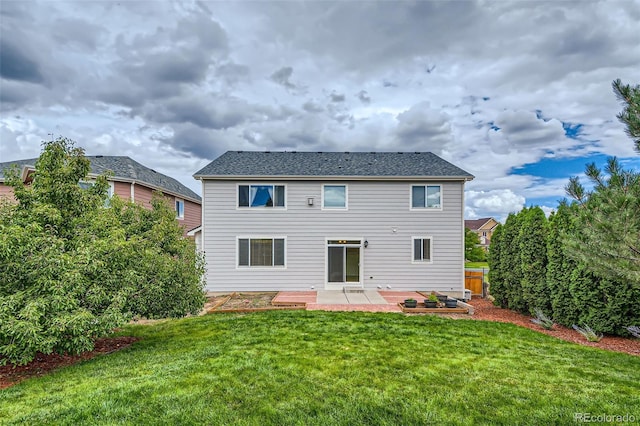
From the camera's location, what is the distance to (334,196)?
1244 cm

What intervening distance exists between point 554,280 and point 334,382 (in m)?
7.00

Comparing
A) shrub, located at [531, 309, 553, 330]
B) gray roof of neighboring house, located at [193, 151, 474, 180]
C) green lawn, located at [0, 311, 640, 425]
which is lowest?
shrub, located at [531, 309, 553, 330]

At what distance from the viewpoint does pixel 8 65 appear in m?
9.83

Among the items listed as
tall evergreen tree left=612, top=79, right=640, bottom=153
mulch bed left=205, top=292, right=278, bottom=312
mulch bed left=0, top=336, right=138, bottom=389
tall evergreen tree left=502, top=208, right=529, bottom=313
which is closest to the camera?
tall evergreen tree left=612, top=79, right=640, bottom=153

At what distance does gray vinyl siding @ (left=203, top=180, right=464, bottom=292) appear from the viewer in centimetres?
1215

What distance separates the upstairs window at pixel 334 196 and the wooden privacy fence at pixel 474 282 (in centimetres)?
647

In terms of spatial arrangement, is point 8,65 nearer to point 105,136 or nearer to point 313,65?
point 105,136

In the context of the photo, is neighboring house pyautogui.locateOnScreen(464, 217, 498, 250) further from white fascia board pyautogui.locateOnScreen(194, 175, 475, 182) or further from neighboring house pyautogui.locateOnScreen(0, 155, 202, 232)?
neighboring house pyautogui.locateOnScreen(0, 155, 202, 232)

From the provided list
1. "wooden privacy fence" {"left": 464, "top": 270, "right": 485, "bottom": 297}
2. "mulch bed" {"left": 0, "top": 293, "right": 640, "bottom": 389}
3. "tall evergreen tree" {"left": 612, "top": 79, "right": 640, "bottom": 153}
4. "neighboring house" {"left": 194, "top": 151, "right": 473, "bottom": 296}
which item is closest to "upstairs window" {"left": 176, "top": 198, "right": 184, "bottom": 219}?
"neighboring house" {"left": 194, "top": 151, "right": 473, "bottom": 296}

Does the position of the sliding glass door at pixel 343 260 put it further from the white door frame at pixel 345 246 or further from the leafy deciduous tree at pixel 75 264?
the leafy deciduous tree at pixel 75 264

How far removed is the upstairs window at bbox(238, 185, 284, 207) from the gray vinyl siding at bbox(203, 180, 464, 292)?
0.26 m

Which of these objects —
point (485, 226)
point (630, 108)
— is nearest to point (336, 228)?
point (630, 108)

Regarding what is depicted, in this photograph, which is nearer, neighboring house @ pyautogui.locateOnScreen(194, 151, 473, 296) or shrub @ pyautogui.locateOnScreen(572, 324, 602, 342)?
shrub @ pyautogui.locateOnScreen(572, 324, 602, 342)

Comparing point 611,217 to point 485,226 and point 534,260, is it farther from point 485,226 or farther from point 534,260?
point 485,226
